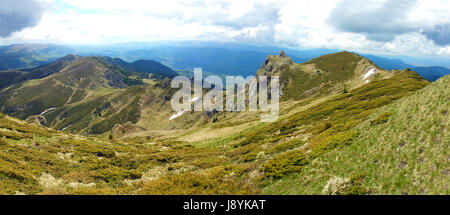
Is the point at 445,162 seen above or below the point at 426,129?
below

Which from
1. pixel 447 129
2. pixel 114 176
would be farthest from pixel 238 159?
pixel 447 129

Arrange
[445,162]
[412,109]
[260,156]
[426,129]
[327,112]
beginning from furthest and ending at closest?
[327,112]
[260,156]
[412,109]
[426,129]
[445,162]

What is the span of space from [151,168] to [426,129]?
31173 mm

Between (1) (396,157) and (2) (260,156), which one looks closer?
(1) (396,157)

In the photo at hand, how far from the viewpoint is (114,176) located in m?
25.3

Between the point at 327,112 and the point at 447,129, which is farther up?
the point at 447,129
